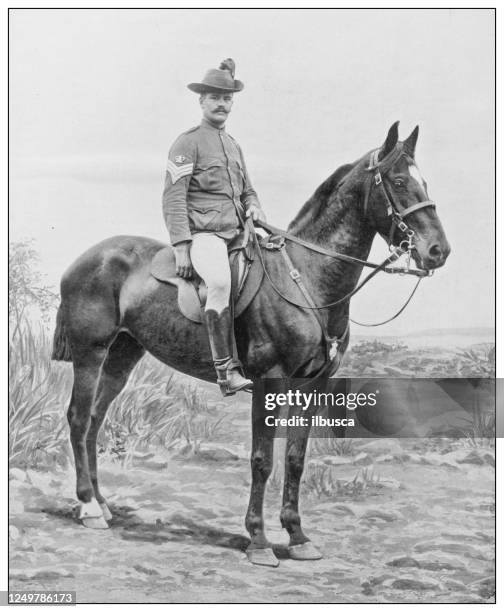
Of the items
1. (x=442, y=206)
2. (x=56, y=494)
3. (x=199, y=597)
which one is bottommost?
(x=199, y=597)

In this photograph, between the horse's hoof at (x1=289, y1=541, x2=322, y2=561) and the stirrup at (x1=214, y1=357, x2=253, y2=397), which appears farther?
the horse's hoof at (x1=289, y1=541, x2=322, y2=561)

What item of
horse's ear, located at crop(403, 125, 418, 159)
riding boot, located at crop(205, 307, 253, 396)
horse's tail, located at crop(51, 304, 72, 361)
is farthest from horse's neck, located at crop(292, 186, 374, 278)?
horse's tail, located at crop(51, 304, 72, 361)

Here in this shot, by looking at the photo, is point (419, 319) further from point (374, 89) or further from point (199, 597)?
point (199, 597)

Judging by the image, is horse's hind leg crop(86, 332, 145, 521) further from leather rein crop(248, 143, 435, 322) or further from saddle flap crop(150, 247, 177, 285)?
leather rein crop(248, 143, 435, 322)

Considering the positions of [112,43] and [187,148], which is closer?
[187,148]

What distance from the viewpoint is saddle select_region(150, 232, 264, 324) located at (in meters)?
4.91

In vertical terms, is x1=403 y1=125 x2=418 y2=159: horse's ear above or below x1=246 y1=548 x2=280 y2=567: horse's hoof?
above

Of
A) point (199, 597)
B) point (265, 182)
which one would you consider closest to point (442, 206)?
point (265, 182)

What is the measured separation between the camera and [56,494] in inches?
212

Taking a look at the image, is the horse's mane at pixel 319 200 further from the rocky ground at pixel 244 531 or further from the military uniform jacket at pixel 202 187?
the rocky ground at pixel 244 531

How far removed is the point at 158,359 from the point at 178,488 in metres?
0.93

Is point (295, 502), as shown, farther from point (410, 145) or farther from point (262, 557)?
point (410, 145)

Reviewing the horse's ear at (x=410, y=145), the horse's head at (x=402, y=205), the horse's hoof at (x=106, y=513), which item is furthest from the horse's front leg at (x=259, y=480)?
the horse's ear at (x=410, y=145)

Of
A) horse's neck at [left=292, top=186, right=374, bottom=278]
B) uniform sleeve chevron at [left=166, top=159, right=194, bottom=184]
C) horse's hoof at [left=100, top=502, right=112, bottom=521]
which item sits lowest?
horse's hoof at [left=100, top=502, right=112, bottom=521]
